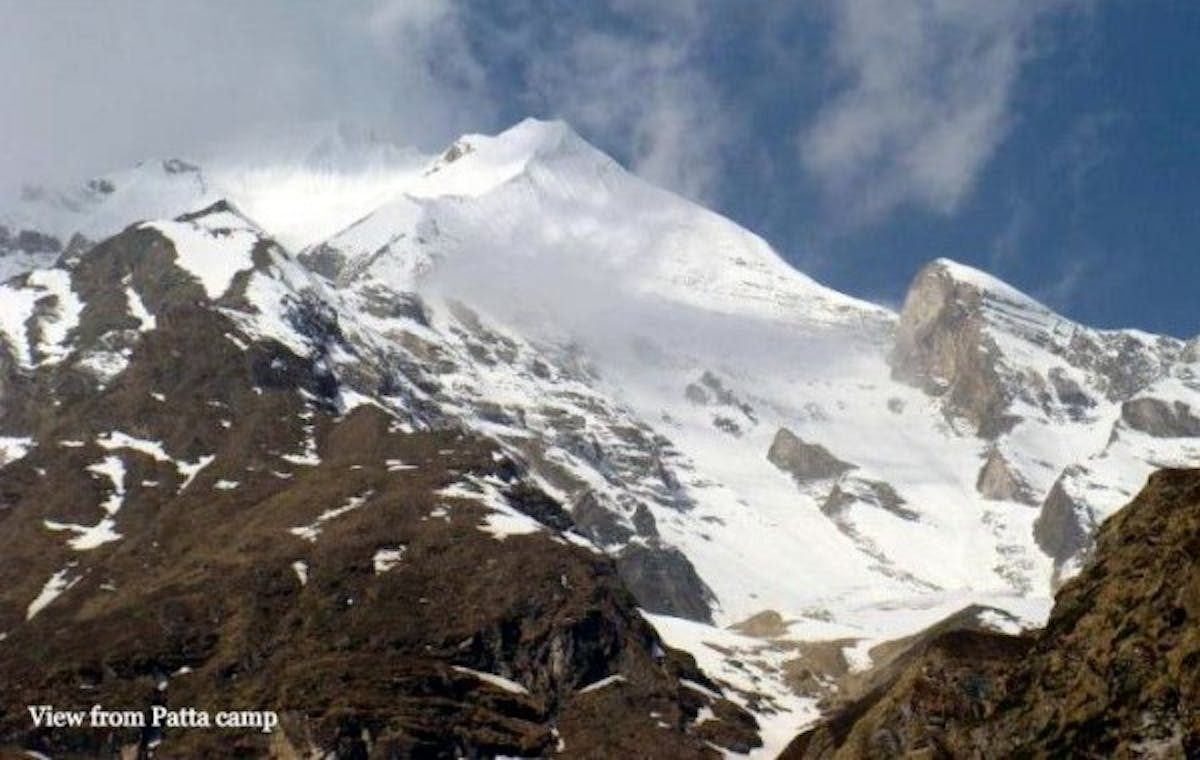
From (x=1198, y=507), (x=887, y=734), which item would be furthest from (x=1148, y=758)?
(x=887, y=734)

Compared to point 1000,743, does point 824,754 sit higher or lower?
higher

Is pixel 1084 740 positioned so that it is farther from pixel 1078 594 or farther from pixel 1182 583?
pixel 1078 594

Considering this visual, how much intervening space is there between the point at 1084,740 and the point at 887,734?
2715cm

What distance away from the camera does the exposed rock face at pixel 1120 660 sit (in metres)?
39.5

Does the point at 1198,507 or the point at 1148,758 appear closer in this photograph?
the point at 1148,758

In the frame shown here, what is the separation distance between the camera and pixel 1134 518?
4953 centimetres

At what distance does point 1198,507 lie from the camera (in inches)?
1784

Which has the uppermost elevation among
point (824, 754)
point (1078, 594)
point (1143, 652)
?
point (824, 754)

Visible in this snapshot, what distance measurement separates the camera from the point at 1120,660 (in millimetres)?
41906

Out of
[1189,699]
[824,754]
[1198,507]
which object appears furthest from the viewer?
[824,754]

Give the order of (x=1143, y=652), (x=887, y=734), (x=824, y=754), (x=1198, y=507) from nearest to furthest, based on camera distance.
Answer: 1. (x=1143, y=652)
2. (x=1198, y=507)
3. (x=887, y=734)
4. (x=824, y=754)

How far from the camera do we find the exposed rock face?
1555 inches

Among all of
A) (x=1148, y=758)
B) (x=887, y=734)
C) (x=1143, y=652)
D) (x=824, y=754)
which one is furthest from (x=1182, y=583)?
(x=824, y=754)

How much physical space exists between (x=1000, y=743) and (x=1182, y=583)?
6.32 meters
